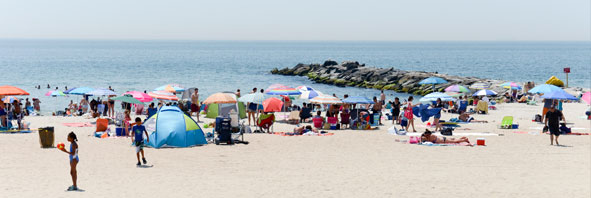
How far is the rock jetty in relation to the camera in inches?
2233

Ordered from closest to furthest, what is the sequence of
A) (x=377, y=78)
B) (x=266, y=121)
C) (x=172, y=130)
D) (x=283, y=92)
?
(x=172, y=130)
(x=266, y=121)
(x=283, y=92)
(x=377, y=78)

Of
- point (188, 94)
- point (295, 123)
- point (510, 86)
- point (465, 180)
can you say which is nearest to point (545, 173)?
point (465, 180)

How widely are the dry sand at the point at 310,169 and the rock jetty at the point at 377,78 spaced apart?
102 ft

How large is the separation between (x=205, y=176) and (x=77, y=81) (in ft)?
221

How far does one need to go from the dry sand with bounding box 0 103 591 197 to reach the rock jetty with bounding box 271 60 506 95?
102ft

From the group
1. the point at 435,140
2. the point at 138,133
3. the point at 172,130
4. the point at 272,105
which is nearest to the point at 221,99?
the point at 272,105

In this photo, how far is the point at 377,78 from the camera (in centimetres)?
6631

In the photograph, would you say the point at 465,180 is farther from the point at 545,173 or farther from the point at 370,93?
the point at 370,93

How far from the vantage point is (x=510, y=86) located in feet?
137

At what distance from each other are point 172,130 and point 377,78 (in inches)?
1934

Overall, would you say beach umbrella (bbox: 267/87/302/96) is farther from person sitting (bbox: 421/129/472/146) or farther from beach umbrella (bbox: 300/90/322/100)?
person sitting (bbox: 421/129/472/146)

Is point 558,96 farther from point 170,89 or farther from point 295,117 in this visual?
point 170,89

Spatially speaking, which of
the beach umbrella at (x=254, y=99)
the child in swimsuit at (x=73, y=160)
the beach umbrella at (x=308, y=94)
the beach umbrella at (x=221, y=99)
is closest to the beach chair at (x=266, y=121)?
the beach umbrella at (x=254, y=99)

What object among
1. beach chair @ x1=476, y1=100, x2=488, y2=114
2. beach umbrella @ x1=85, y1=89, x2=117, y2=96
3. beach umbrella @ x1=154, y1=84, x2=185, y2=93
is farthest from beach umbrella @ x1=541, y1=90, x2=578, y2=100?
beach umbrella @ x1=154, y1=84, x2=185, y2=93
